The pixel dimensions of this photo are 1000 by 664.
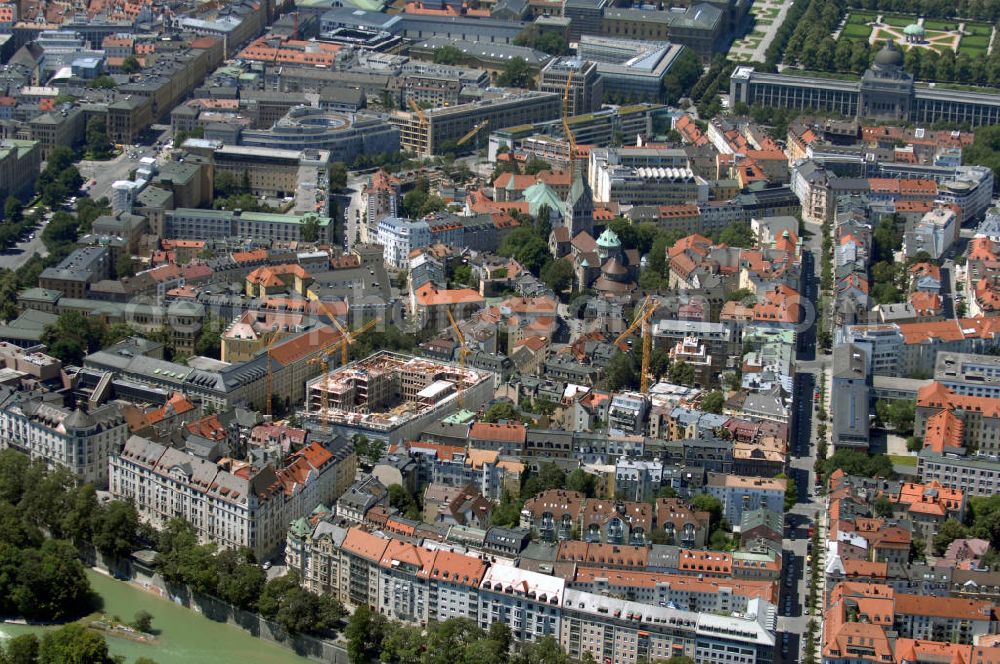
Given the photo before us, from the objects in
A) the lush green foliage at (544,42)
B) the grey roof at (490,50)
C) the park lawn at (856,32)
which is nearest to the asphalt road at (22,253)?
the grey roof at (490,50)

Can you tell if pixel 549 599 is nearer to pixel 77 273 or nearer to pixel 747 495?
pixel 747 495

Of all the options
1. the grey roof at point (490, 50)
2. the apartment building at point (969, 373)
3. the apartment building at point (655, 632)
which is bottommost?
the apartment building at point (655, 632)

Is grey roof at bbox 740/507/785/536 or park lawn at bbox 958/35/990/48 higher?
park lawn at bbox 958/35/990/48

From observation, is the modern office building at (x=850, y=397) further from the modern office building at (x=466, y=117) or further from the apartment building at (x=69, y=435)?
the modern office building at (x=466, y=117)

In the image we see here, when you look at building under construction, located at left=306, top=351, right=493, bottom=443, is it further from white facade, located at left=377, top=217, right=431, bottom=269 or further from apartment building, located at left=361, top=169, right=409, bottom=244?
apartment building, located at left=361, top=169, right=409, bottom=244

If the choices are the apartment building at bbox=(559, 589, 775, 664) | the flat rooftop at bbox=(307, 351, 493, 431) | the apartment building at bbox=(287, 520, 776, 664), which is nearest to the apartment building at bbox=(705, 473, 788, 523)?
the apartment building at bbox=(287, 520, 776, 664)
